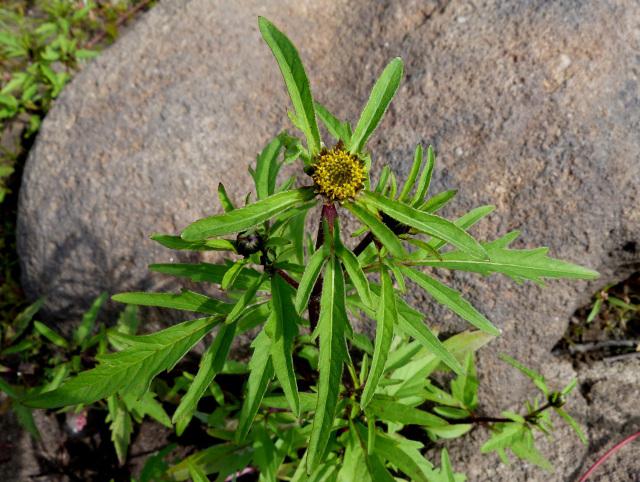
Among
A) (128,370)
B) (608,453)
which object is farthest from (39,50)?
(608,453)

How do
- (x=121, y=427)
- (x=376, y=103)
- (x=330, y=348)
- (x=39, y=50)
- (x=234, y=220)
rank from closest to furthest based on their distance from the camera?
(x=234, y=220), (x=330, y=348), (x=376, y=103), (x=121, y=427), (x=39, y=50)

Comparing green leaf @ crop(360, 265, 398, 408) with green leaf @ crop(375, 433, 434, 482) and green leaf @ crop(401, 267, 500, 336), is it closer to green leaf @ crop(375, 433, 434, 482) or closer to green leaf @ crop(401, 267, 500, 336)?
green leaf @ crop(401, 267, 500, 336)

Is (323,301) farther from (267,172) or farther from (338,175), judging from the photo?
(267,172)

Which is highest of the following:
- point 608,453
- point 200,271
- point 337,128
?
point 337,128

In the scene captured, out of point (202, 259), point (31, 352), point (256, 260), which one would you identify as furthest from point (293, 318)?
point (31, 352)

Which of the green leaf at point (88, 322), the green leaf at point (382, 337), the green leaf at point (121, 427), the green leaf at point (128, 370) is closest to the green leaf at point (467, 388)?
the green leaf at point (382, 337)

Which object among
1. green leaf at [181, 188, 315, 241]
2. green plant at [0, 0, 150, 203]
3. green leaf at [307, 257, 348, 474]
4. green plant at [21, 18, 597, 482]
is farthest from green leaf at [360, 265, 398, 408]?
green plant at [0, 0, 150, 203]

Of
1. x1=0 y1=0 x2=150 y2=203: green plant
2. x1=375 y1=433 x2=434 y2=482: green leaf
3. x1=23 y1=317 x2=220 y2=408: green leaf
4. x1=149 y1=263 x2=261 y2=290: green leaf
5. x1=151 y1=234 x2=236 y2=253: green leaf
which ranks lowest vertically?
x1=375 y1=433 x2=434 y2=482: green leaf

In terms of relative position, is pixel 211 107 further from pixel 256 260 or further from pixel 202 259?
pixel 256 260
